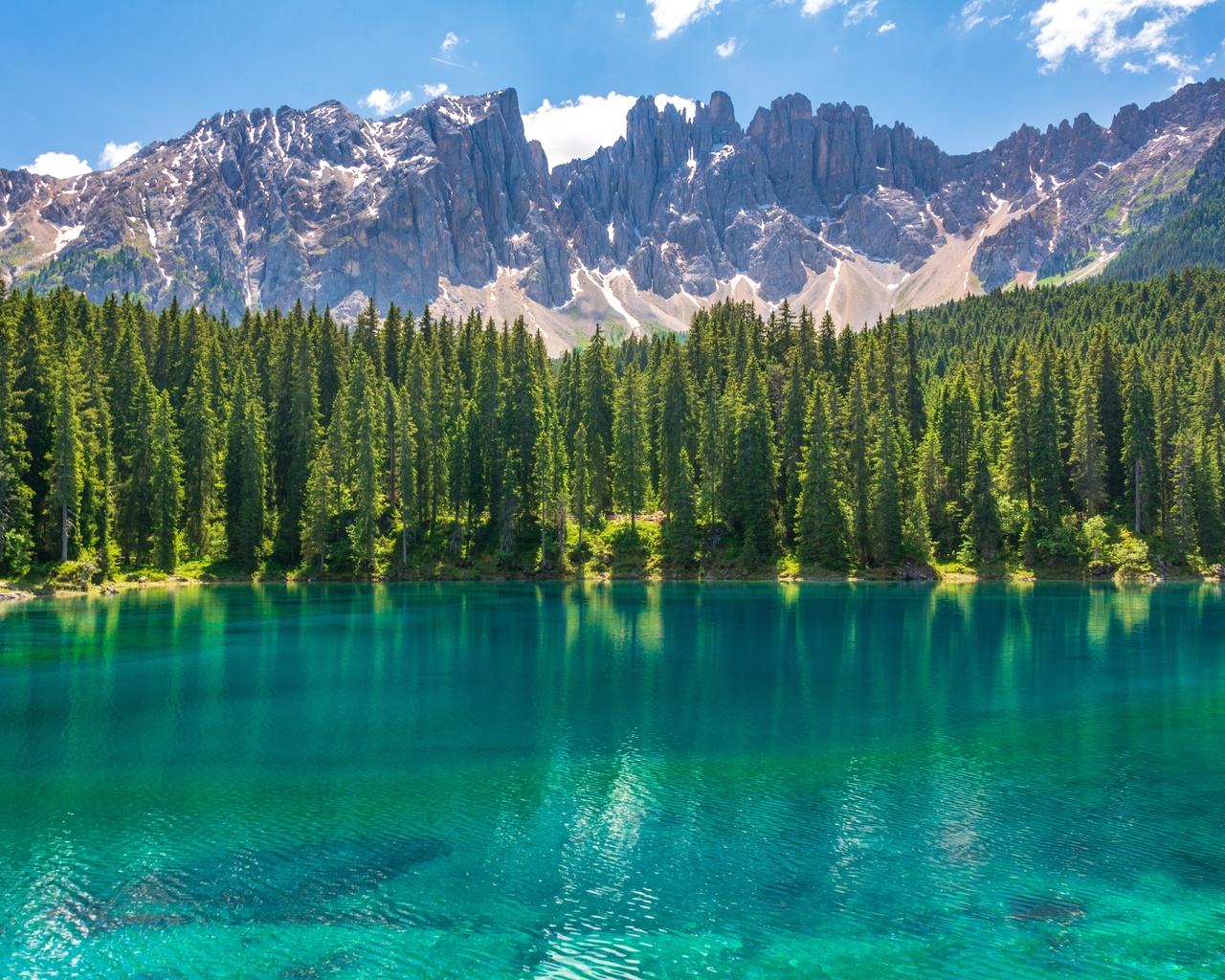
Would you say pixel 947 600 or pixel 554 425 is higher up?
pixel 554 425

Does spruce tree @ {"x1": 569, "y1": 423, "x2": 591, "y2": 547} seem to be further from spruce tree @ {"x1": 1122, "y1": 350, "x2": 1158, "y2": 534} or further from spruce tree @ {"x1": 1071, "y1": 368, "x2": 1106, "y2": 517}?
spruce tree @ {"x1": 1122, "y1": 350, "x2": 1158, "y2": 534}

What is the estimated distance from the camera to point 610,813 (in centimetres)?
2073

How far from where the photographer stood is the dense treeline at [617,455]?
86375mm

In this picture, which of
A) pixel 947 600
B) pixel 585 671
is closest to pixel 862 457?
pixel 947 600

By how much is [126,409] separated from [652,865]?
85.6 metres

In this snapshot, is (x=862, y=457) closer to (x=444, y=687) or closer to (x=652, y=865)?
(x=444, y=687)

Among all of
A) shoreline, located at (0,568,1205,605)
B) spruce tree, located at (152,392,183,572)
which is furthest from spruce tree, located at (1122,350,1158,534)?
spruce tree, located at (152,392,183,572)

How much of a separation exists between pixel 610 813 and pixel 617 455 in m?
76.3

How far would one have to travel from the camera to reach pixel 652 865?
58.1 ft

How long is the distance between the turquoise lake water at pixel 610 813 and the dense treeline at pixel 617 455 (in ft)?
142

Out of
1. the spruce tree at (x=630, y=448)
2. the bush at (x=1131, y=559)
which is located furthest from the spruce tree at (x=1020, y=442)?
the spruce tree at (x=630, y=448)

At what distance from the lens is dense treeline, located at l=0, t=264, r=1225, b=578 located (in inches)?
3401

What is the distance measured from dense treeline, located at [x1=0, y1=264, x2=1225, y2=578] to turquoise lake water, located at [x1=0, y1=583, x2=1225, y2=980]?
43.4 metres

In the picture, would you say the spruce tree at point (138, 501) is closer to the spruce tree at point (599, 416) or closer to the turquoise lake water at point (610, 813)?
the turquoise lake water at point (610, 813)
